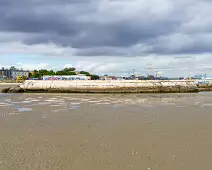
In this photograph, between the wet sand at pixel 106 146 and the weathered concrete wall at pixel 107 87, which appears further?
the weathered concrete wall at pixel 107 87

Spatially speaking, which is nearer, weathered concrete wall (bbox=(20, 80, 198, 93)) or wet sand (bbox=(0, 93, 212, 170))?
wet sand (bbox=(0, 93, 212, 170))

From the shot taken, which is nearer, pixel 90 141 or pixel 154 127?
pixel 90 141

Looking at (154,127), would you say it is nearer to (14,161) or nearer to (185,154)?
(185,154)

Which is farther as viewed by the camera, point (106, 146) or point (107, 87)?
point (107, 87)

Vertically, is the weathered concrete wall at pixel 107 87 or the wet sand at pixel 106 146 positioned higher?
the weathered concrete wall at pixel 107 87

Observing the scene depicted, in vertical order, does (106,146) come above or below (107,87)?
below

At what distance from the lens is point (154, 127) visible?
8492mm

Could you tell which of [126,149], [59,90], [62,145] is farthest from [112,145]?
[59,90]

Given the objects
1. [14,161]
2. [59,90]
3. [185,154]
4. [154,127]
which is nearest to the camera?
[14,161]

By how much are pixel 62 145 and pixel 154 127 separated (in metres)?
3.94

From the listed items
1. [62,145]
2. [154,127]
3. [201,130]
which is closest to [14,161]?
[62,145]

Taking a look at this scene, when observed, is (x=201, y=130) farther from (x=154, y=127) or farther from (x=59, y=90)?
(x=59, y=90)

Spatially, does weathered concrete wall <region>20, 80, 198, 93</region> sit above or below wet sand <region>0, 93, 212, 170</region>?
above

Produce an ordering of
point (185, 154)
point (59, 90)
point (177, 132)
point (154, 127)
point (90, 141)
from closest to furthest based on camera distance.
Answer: point (185, 154) → point (90, 141) → point (177, 132) → point (154, 127) → point (59, 90)
